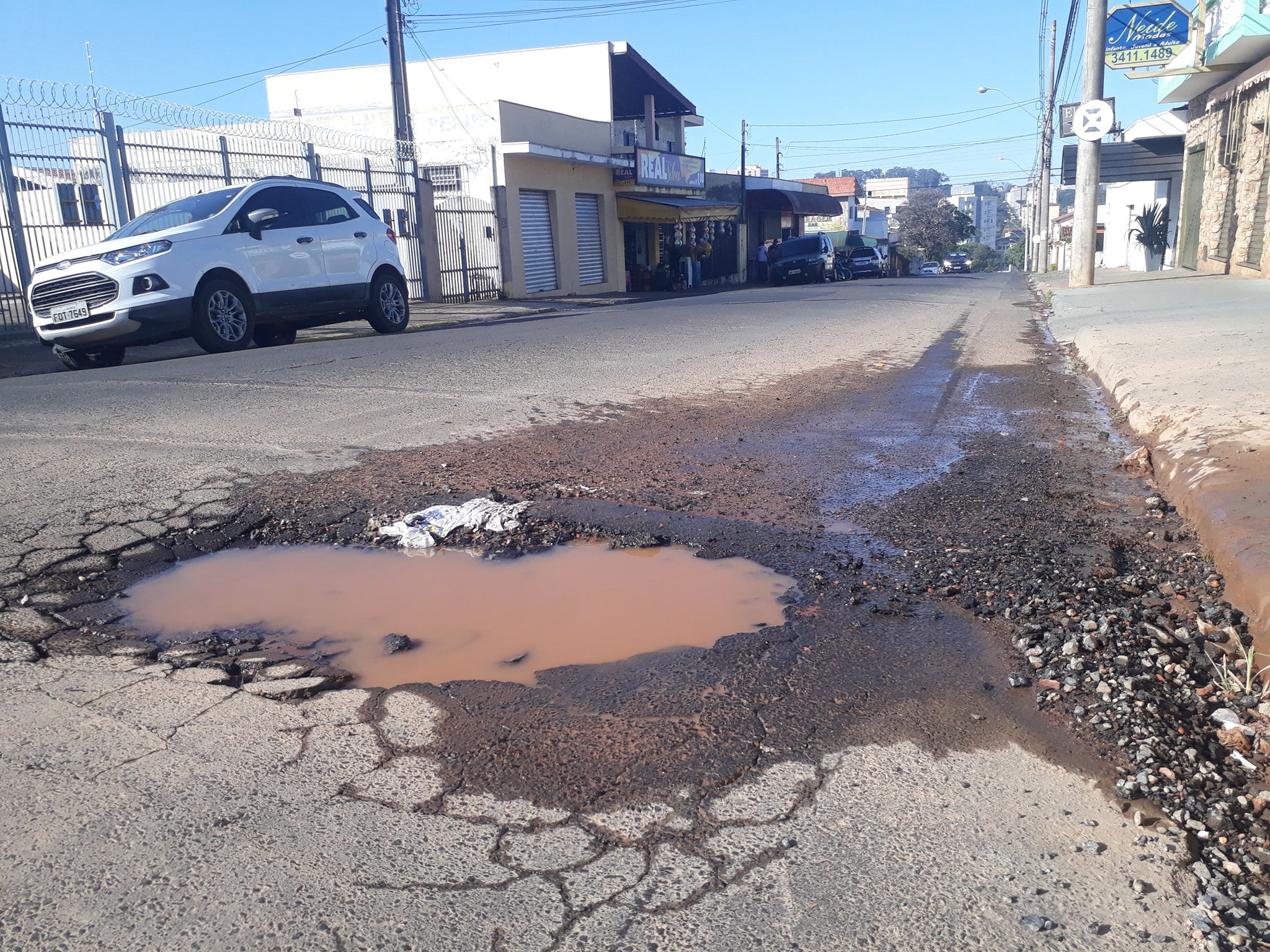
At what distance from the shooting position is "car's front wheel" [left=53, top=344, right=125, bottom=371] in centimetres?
1000

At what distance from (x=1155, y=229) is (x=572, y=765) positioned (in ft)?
98.4

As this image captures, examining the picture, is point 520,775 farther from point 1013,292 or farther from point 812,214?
point 812,214

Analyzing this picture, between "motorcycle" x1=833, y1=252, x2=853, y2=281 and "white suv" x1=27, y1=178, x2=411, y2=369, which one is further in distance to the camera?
"motorcycle" x1=833, y1=252, x2=853, y2=281

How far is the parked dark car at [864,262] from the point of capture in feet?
136

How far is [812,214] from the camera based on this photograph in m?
51.8

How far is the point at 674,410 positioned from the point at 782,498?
2486 mm

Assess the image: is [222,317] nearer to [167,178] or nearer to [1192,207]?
[167,178]

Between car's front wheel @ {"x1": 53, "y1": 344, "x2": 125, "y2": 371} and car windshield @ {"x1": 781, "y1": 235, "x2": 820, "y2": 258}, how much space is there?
26947 mm

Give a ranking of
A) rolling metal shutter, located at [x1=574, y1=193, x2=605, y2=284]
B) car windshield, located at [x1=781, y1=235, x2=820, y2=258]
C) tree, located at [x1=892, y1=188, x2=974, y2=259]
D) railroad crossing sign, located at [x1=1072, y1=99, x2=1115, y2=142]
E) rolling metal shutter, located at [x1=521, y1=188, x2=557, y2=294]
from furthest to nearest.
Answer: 1. tree, located at [x1=892, y1=188, x2=974, y2=259]
2. car windshield, located at [x1=781, y1=235, x2=820, y2=258]
3. rolling metal shutter, located at [x1=574, y1=193, x2=605, y2=284]
4. rolling metal shutter, located at [x1=521, y1=188, x2=557, y2=294]
5. railroad crossing sign, located at [x1=1072, y1=99, x2=1115, y2=142]

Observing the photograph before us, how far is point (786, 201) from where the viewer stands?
4812 centimetres

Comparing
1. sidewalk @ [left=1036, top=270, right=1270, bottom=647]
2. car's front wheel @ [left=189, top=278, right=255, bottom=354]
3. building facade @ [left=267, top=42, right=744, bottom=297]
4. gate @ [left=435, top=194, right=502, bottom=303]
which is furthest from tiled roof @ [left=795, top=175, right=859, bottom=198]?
car's front wheel @ [left=189, top=278, right=255, bottom=354]

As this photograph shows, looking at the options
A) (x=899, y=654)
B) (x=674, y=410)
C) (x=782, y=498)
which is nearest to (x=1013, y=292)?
(x=674, y=410)

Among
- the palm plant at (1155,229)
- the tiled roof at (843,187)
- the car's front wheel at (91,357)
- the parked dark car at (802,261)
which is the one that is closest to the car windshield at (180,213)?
the car's front wheel at (91,357)

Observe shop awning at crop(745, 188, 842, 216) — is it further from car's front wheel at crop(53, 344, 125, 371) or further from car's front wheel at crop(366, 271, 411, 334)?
car's front wheel at crop(53, 344, 125, 371)
